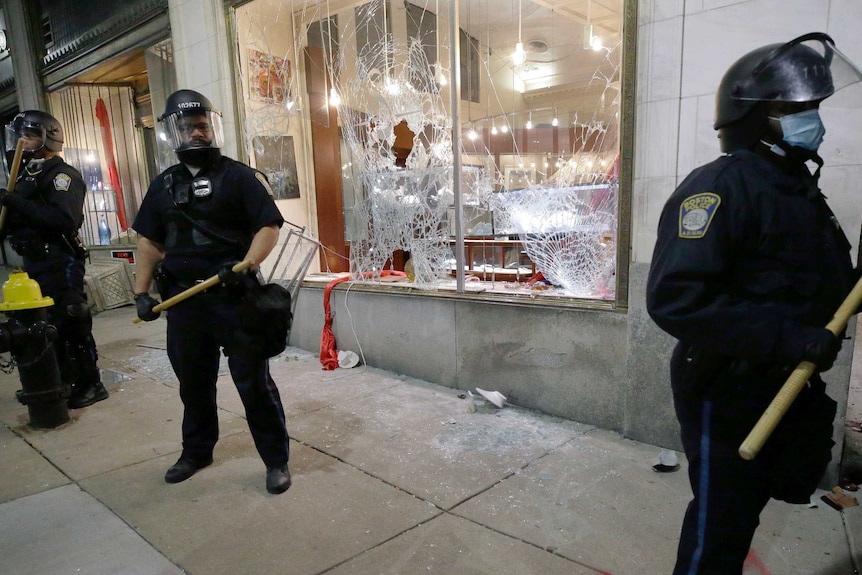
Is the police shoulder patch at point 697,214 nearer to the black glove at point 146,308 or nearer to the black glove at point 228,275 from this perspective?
the black glove at point 228,275

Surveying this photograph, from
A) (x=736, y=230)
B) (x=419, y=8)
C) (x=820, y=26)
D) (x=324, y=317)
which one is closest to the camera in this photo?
(x=736, y=230)

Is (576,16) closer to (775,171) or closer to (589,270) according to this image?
(589,270)

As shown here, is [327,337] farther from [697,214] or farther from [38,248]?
[697,214]

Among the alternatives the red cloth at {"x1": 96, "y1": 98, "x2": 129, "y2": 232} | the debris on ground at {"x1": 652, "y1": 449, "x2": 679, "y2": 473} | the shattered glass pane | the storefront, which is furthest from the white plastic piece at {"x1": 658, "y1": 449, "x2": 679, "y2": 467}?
the red cloth at {"x1": 96, "y1": 98, "x2": 129, "y2": 232}

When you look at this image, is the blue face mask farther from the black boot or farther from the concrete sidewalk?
the black boot

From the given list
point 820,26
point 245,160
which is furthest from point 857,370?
point 245,160

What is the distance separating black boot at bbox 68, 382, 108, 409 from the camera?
13.6 feet

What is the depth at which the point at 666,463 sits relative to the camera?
9.51 feet

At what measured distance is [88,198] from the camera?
955 cm

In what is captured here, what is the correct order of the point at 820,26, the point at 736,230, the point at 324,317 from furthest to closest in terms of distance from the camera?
the point at 324,317 → the point at 820,26 → the point at 736,230

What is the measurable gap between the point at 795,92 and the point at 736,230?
0.42 meters

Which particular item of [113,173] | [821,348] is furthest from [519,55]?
[113,173]

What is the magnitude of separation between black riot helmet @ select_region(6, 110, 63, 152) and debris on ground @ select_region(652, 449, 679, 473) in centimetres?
480

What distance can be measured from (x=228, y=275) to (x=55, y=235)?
2.45m
